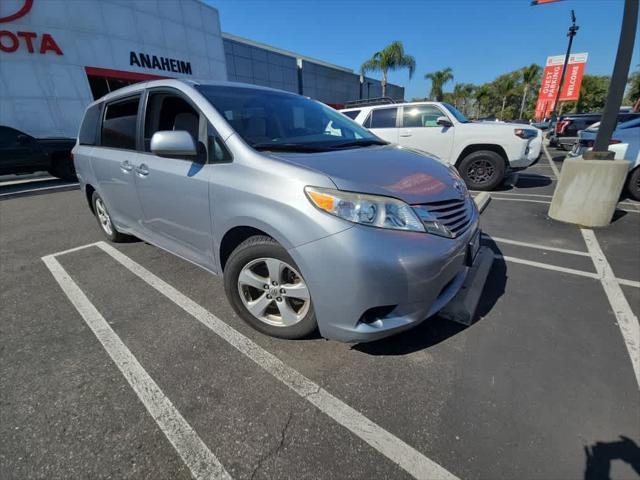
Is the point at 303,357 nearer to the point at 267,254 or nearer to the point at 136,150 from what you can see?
the point at 267,254

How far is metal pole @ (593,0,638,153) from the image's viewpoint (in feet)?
12.9

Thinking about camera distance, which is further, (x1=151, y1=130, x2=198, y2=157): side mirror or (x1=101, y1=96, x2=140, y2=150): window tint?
(x1=101, y1=96, x2=140, y2=150): window tint

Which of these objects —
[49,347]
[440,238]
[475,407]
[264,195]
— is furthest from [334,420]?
[49,347]

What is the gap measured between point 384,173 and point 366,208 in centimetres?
37

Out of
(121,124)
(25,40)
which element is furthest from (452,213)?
(25,40)

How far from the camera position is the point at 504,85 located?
4941cm

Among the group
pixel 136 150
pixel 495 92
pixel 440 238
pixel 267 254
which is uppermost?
pixel 495 92

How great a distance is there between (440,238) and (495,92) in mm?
62712

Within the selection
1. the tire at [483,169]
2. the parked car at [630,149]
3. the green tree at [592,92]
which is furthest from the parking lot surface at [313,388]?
the green tree at [592,92]

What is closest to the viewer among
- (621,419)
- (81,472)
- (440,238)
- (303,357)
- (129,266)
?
(81,472)

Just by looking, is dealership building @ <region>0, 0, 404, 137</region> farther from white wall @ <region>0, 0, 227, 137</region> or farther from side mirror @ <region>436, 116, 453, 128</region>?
side mirror @ <region>436, 116, 453, 128</region>

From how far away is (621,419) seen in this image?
154 centimetres

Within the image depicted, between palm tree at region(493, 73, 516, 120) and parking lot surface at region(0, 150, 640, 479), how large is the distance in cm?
5949

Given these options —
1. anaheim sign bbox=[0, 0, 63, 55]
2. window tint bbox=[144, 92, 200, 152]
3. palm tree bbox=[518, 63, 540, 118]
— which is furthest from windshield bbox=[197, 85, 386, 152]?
palm tree bbox=[518, 63, 540, 118]
